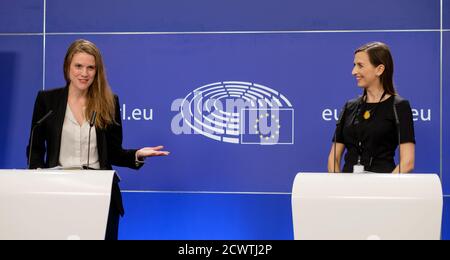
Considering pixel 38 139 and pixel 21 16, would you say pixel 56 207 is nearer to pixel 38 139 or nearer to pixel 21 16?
pixel 38 139

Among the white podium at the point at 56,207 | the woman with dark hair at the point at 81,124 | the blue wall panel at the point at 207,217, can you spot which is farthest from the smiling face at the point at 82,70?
the blue wall panel at the point at 207,217

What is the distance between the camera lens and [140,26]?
219 inches

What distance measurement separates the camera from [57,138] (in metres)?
3.62

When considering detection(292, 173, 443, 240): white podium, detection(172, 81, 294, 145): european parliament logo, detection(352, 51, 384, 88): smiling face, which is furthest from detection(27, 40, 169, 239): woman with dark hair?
detection(172, 81, 294, 145): european parliament logo

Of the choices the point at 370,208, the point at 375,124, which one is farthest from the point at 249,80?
the point at 370,208

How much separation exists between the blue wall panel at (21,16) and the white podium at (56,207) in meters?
2.87

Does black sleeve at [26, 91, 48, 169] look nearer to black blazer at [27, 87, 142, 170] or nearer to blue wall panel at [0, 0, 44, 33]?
black blazer at [27, 87, 142, 170]

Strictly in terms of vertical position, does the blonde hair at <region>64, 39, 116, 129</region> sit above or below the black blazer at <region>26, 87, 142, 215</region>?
above

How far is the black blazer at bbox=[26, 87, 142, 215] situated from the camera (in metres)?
3.63

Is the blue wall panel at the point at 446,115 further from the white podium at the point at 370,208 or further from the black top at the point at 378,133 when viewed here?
the white podium at the point at 370,208

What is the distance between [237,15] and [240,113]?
76 centimetres

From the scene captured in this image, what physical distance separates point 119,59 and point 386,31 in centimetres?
207
